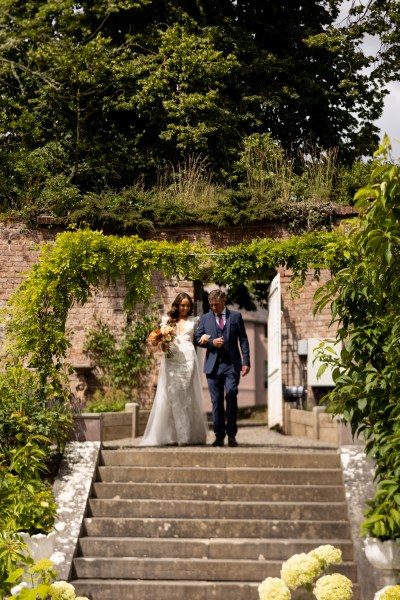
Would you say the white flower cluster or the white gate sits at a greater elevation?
the white flower cluster

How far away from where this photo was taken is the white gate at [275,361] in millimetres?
12609

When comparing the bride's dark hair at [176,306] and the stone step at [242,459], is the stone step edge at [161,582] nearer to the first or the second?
the stone step at [242,459]

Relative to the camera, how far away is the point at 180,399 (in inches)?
416

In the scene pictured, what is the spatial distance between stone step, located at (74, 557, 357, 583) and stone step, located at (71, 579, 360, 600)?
3.8 inches

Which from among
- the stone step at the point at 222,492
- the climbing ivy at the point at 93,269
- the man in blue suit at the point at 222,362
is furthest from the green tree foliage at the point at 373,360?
the man in blue suit at the point at 222,362

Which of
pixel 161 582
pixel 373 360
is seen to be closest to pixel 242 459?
pixel 161 582

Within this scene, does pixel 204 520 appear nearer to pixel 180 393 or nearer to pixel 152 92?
pixel 180 393

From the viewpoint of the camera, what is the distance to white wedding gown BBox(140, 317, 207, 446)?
10.5 meters

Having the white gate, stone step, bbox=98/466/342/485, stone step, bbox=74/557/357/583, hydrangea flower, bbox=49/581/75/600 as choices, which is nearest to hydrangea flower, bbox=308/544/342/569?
hydrangea flower, bbox=49/581/75/600

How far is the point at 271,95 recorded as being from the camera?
17.1 metres

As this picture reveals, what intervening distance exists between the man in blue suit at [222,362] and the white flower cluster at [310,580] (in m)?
5.56

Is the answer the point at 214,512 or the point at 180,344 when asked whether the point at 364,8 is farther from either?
the point at 214,512

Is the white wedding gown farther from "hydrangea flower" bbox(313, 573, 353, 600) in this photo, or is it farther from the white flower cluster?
"hydrangea flower" bbox(313, 573, 353, 600)

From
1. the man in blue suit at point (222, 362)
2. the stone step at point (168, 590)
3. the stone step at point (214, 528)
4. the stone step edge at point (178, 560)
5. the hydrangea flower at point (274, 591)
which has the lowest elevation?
the stone step at point (168, 590)
